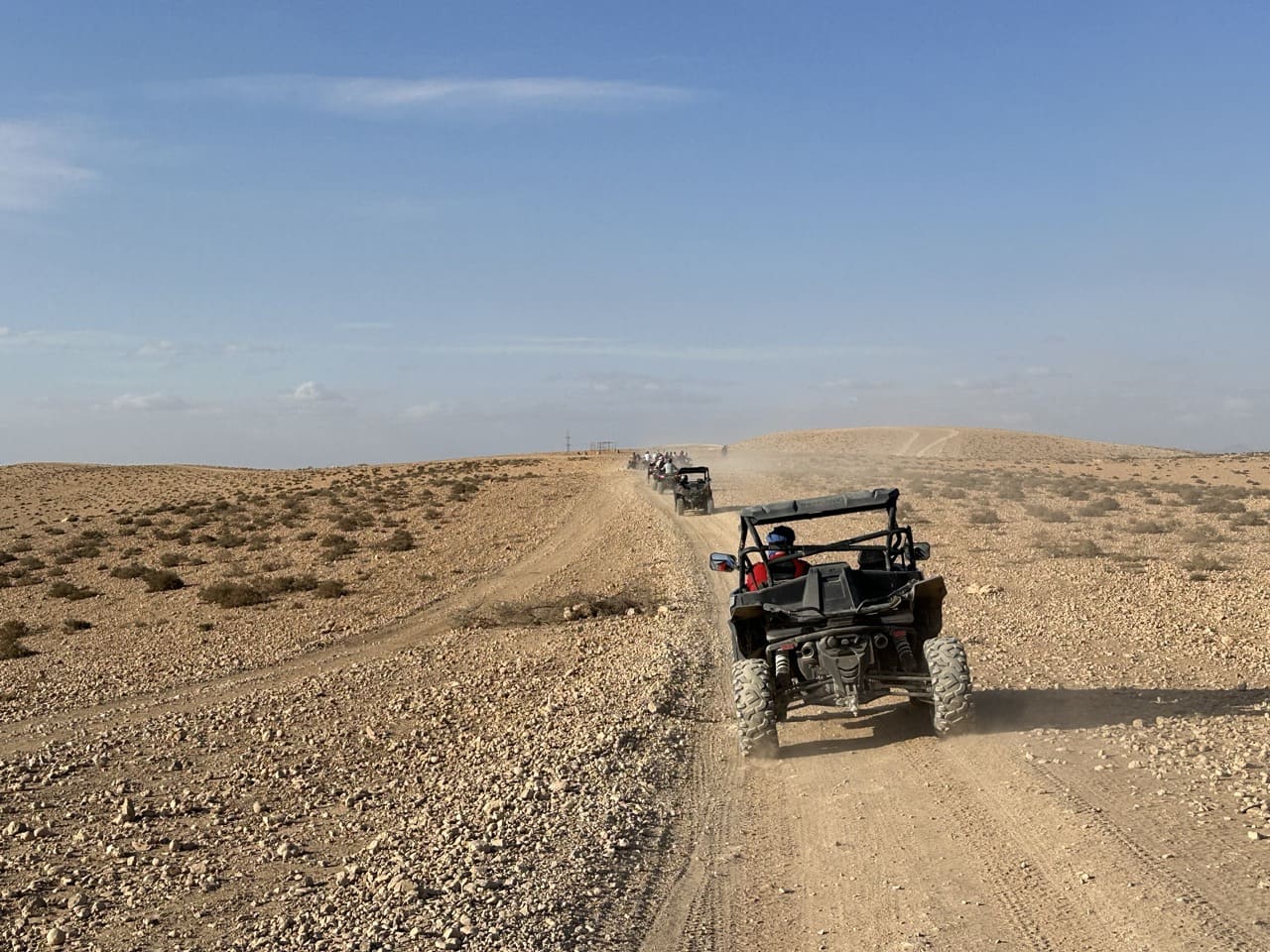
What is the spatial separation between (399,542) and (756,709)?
22.8 metres

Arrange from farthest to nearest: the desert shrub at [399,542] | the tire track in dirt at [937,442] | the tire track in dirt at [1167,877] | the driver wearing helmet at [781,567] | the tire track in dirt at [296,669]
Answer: the tire track in dirt at [937,442]
the desert shrub at [399,542]
the tire track in dirt at [296,669]
the driver wearing helmet at [781,567]
the tire track in dirt at [1167,877]

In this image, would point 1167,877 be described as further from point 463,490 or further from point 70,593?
point 463,490

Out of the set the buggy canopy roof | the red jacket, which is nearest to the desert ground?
the red jacket

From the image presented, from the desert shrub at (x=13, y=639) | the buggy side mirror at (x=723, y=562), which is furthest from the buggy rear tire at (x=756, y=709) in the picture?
the desert shrub at (x=13, y=639)

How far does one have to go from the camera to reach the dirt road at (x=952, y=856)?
17.0 ft

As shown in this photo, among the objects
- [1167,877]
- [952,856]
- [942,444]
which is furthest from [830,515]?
[942,444]

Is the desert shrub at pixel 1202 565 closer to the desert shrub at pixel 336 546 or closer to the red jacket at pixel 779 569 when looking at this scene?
the red jacket at pixel 779 569

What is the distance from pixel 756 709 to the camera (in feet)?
27.3

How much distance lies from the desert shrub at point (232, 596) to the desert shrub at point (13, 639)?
11.0 ft

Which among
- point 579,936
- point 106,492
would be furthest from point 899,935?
point 106,492

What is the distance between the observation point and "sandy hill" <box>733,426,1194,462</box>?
118 metres

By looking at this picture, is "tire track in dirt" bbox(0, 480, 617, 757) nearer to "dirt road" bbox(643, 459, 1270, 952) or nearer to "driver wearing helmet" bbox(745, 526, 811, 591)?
"driver wearing helmet" bbox(745, 526, 811, 591)

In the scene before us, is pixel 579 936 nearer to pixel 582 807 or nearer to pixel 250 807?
pixel 582 807

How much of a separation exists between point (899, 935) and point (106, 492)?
7032cm
